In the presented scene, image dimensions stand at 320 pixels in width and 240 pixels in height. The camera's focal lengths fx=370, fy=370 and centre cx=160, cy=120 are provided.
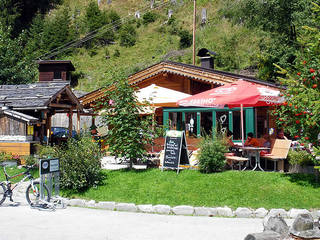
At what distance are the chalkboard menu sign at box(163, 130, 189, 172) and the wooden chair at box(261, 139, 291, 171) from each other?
8.00 ft

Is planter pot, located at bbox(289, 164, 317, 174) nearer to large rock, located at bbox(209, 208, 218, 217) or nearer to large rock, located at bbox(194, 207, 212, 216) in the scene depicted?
large rock, located at bbox(209, 208, 218, 217)

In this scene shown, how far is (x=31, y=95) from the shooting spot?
1675cm

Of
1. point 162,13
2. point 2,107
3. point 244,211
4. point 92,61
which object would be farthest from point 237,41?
point 244,211

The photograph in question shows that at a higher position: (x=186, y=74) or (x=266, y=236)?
(x=186, y=74)

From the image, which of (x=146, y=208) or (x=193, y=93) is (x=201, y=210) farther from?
(x=193, y=93)

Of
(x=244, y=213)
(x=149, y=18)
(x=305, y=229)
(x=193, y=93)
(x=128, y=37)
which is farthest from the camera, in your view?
(x=149, y=18)

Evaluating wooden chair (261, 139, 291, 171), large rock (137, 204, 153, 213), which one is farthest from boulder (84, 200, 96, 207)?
wooden chair (261, 139, 291, 171)

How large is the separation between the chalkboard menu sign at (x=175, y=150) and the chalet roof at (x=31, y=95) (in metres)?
6.37

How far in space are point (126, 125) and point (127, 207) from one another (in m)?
3.21

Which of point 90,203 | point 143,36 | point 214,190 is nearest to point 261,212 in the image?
point 214,190

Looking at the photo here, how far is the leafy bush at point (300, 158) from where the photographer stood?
419 inches

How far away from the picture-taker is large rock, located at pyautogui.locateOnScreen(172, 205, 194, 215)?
850 cm

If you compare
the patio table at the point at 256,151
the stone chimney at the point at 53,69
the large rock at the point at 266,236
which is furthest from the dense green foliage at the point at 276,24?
the large rock at the point at 266,236

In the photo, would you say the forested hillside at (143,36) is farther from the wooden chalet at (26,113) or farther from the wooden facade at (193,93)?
the wooden facade at (193,93)
